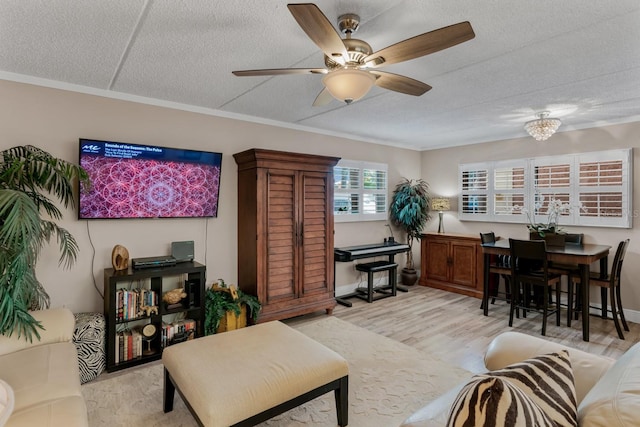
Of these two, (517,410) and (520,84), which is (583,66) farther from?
(517,410)

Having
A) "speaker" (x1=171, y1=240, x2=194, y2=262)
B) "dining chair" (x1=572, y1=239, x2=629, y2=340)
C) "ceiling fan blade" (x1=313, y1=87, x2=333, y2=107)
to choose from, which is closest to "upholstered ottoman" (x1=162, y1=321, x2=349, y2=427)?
"speaker" (x1=171, y1=240, x2=194, y2=262)

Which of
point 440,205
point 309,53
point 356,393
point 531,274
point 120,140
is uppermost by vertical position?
point 309,53

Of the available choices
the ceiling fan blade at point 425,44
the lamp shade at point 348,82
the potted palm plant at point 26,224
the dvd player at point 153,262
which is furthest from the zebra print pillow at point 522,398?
the dvd player at point 153,262

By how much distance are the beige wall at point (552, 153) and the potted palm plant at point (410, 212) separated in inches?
20.7

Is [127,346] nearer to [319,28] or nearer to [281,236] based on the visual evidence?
[281,236]

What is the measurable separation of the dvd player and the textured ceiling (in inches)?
63.5

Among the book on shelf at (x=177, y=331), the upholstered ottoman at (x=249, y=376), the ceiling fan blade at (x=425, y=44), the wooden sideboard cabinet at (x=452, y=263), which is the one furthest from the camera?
the wooden sideboard cabinet at (x=452, y=263)

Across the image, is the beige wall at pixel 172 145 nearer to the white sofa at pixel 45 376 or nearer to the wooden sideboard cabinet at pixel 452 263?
the wooden sideboard cabinet at pixel 452 263

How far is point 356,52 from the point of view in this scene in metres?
1.95

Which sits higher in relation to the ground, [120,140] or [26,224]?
[120,140]

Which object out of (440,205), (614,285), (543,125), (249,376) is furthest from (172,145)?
(614,285)

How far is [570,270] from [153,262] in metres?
4.58

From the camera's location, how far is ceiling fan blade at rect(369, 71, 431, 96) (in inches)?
83.3

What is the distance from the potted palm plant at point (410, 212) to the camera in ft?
18.4
